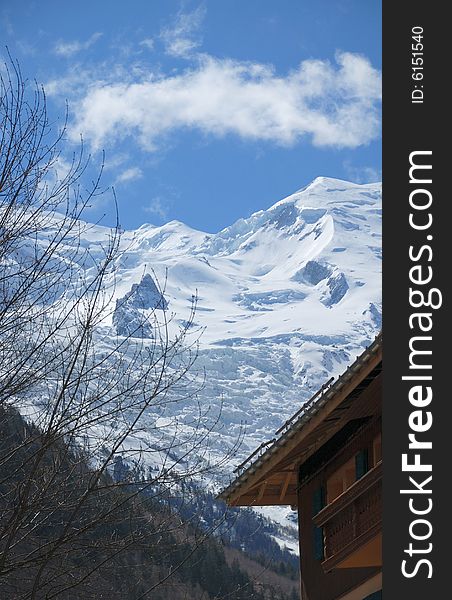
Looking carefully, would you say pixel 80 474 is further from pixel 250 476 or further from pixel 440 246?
pixel 250 476

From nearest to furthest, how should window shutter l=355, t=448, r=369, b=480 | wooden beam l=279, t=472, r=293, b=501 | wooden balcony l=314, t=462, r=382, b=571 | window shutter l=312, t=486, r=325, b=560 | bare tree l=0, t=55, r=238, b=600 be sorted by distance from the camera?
bare tree l=0, t=55, r=238, b=600
wooden balcony l=314, t=462, r=382, b=571
window shutter l=355, t=448, r=369, b=480
window shutter l=312, t=486, r=325, b=560
wooden beam l=279, t=472, r=293, b=501

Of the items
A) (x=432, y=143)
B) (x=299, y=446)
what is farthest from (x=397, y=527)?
(x=299, y=446)

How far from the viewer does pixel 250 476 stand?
14.0 m

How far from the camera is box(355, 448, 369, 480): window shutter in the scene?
13.1 meters

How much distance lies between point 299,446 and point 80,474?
5.57 meters

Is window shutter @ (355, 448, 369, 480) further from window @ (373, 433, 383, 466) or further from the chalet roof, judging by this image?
the chalet roof

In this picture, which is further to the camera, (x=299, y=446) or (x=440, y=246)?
(x=299, y=446)

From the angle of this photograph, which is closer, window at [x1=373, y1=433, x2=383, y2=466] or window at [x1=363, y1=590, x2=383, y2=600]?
window at [x1=373, y1=433, x2=383, y2=466]

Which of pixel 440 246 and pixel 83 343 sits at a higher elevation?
pixel 440 246

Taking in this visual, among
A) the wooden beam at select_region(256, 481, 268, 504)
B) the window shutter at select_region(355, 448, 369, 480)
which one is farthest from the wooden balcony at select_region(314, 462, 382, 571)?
the wooden beam at select_region(256, 481, 268, 504)

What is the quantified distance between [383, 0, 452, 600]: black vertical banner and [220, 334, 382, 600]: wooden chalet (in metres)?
2.58

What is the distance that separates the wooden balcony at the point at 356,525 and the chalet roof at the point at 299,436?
3.52 ft

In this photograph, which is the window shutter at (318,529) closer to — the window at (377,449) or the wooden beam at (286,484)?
the wooden beam at (286,484)

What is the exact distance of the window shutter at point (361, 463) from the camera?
13102 millimetres
